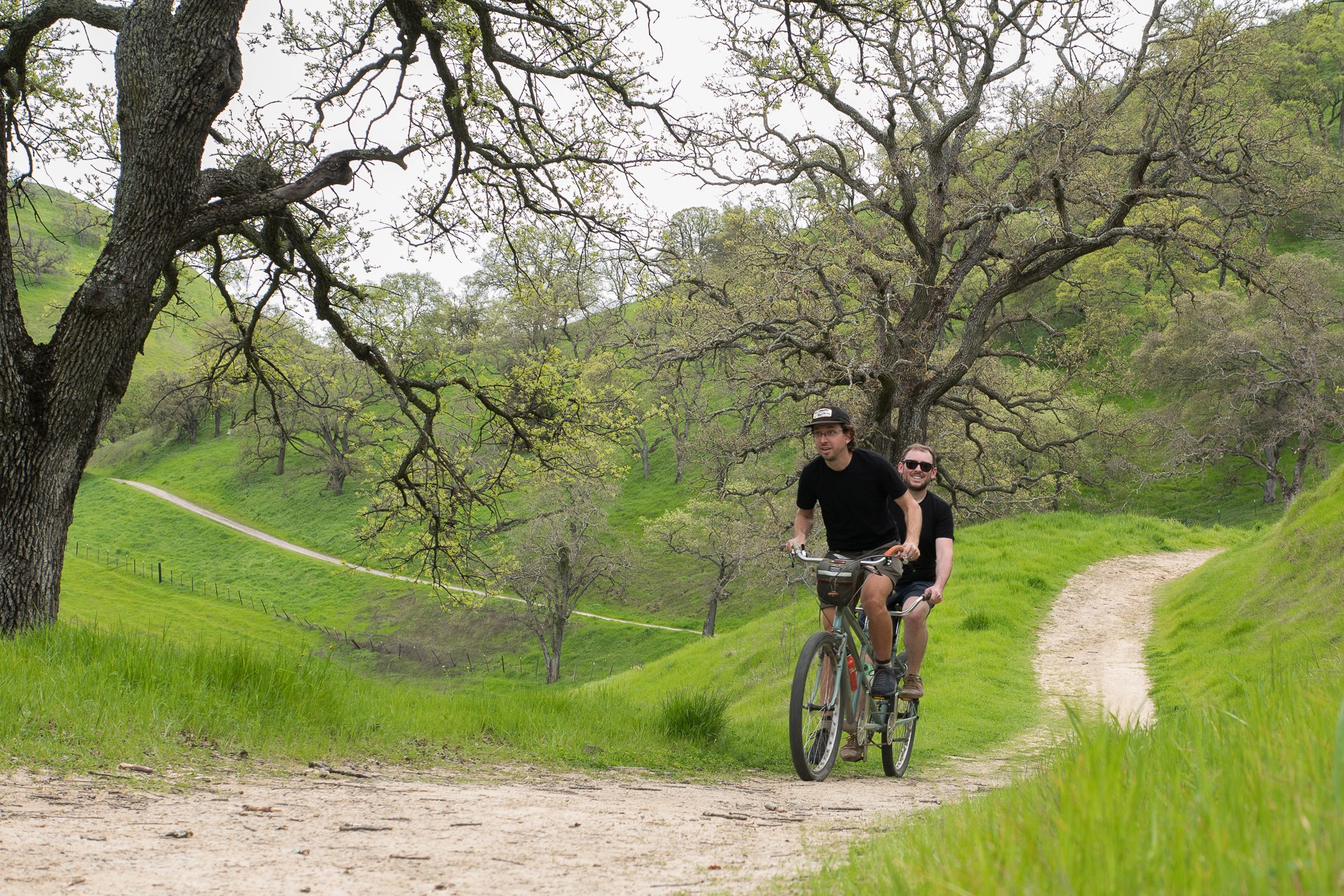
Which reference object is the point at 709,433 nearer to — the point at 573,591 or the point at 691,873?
the point at 691,873

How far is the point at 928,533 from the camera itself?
255 inches

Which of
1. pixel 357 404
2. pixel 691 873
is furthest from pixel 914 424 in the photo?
pixel 691 873

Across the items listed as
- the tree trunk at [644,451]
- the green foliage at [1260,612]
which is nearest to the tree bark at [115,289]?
the green foliage at [1260,612]

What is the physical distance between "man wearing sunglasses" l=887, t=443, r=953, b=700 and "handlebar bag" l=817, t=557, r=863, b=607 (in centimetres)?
56

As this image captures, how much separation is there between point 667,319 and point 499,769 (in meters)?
9.40

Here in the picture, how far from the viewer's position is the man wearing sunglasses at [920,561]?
6.29 m

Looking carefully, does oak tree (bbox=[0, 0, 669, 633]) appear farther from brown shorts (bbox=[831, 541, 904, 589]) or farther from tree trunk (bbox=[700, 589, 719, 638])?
tree trunk (bbox=[700, 589, 719, 638])

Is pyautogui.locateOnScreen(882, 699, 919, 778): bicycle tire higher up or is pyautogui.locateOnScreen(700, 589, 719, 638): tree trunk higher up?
pyautogui.locateOnScreen(882, 699, 919, 778): bicycle tire

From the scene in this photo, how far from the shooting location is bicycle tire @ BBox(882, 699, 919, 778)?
6.34m

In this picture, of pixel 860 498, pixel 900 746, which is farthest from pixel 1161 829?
pixel 900 746

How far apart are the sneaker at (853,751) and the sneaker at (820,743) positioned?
16cm

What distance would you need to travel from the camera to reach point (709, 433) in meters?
17.8

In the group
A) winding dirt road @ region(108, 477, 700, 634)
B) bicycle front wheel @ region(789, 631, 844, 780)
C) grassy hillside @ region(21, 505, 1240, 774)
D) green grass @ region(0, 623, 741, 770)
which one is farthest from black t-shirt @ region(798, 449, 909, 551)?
winding dirt road @ region(108, 477, 700, 634)

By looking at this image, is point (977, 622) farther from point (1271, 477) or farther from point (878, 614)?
point (1271, 477)
